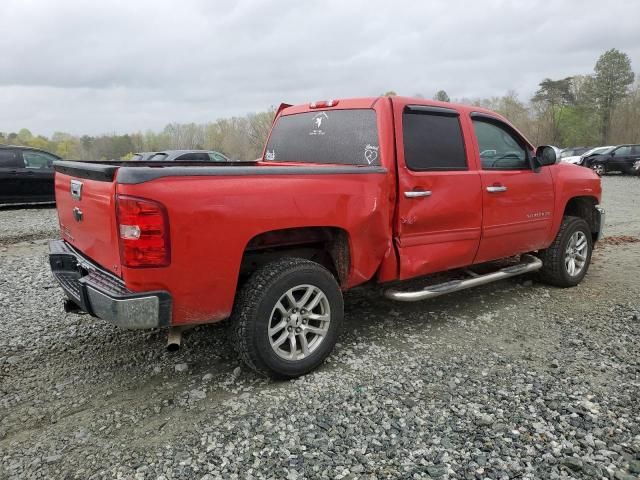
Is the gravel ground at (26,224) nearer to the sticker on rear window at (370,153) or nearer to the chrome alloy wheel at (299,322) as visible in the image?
the chrome alloy wheel at (299,322)

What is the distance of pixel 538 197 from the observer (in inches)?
195

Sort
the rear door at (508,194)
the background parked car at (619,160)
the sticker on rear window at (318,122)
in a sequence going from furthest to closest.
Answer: the background parked car at (619,160) → the rear door at (508,194) → the sticker on rear window at (318,122)

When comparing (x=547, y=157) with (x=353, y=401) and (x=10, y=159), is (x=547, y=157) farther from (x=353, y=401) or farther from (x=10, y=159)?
(x=10, y=159)

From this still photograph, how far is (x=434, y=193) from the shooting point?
13.1 feet

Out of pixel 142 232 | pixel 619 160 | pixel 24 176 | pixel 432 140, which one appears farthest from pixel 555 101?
pixel 142 232

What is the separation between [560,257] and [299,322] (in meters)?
3.40

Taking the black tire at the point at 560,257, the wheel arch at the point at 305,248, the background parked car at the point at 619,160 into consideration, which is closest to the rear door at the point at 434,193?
the wheel arch at the point at 305,248

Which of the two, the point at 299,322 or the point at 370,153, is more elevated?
the point at 370,153

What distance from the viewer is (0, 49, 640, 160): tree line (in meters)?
53.7

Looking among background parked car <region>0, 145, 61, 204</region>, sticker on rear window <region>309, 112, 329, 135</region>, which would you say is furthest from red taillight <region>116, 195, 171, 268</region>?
background parked car <region>0, 145, 61, 204</region>

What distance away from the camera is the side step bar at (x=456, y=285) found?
3916 millimetres

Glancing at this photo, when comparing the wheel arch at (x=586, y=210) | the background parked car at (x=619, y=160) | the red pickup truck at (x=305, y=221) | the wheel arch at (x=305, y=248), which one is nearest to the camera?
the red pickup truck at (x=305, y=221)

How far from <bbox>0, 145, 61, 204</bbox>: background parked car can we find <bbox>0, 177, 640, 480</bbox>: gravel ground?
27.3 ft

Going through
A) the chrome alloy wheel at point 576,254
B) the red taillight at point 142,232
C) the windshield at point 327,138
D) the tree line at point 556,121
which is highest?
the tree line at point 556,121
